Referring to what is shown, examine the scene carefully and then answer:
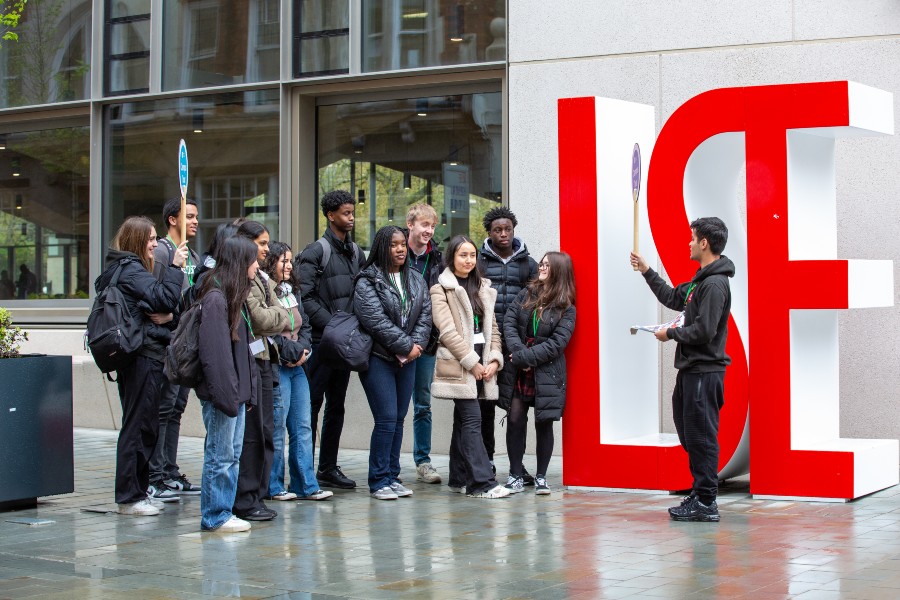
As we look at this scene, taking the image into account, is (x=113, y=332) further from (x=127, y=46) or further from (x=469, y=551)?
(x=127, y=46)

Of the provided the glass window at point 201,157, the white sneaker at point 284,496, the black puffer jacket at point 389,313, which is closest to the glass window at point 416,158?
the glass window at point 201,157

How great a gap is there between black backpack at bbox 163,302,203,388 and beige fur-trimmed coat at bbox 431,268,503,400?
202 centimetres

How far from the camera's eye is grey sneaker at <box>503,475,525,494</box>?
9227mm

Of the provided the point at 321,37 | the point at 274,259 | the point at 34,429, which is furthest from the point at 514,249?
the point at 321,37

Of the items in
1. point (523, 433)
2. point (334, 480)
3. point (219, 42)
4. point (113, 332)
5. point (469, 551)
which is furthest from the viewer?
point (219, 42)

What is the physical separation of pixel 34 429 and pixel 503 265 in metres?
3.62

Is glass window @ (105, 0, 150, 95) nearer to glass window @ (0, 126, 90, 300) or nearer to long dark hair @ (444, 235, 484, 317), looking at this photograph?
glass window @ (0, 126, 90, 300)

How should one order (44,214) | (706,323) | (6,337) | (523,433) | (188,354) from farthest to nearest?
(44,214) < (523,433) < (6,337) < (706,323) < (188,354)

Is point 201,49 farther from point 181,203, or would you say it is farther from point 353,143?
point 181,203

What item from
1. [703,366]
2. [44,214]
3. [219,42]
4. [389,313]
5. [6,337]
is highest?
[219,42]

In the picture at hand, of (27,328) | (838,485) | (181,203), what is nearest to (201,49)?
(27,328)

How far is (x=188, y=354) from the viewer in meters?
7.53

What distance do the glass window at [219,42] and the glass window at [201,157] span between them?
0.22m

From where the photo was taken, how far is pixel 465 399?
29.6 ft
